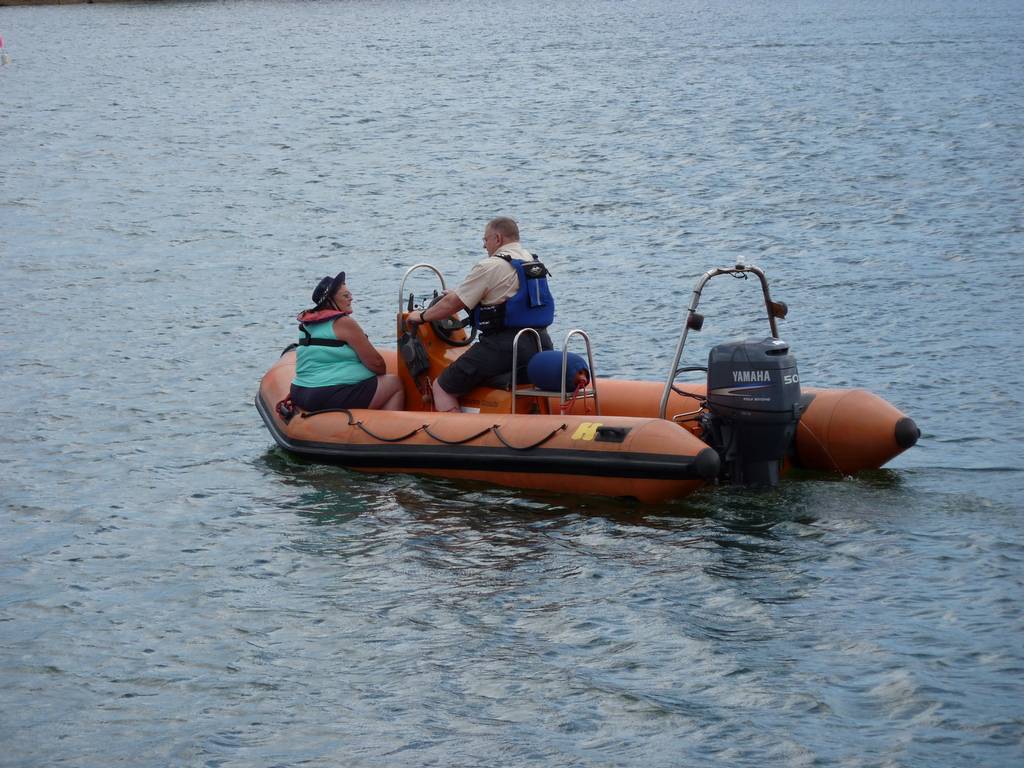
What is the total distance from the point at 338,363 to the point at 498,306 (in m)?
1.26

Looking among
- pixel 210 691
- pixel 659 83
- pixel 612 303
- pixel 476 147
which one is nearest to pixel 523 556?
pixel 210 691

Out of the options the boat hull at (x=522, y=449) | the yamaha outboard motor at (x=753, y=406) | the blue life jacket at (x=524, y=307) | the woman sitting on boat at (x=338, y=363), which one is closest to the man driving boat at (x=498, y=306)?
the blue life jacket at (x=524, y=307)

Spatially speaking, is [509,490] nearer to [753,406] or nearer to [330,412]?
[330,412]

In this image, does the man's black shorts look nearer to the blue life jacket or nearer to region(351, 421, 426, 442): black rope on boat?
the blue life jacket

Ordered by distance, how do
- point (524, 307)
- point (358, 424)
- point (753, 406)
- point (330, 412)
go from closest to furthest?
point (753, 406)
point (524, 307)
point (358, 424)
point (330, 412)

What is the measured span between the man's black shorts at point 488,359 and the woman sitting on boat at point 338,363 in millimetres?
603

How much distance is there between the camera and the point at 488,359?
886 cm

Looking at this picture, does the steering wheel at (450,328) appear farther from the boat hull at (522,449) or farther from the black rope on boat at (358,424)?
the black rope on boat at (358,424)

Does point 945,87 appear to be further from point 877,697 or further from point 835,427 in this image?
point 877,697

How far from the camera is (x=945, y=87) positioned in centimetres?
2941

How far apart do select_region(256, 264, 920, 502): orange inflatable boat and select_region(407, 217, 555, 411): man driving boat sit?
11 centimetres

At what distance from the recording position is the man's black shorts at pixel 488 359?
8.84 m

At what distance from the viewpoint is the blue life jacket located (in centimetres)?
870

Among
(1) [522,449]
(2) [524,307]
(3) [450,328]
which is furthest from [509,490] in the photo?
(3) [450,328]
